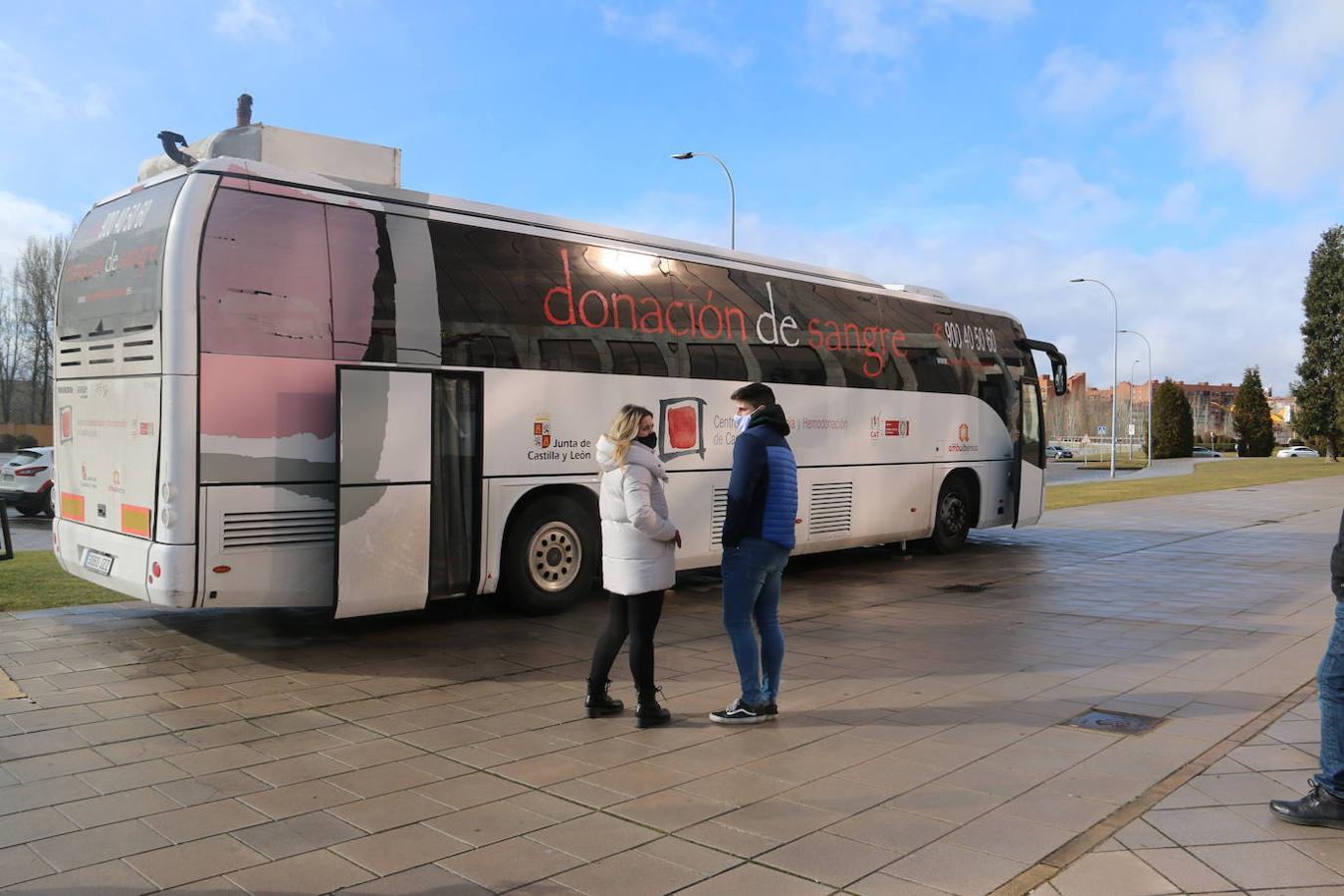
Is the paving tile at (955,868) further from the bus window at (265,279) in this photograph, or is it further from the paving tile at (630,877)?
the bus window at (265,279)

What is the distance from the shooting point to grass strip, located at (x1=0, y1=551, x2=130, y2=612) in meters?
9.98

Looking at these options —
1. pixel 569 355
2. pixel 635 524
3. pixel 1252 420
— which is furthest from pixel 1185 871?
pixel 1252 420

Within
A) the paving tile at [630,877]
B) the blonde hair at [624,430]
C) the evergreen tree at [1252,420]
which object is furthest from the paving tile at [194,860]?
the evergreen tree at [1252,420]

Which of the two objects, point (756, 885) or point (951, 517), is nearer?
point (756, 885)

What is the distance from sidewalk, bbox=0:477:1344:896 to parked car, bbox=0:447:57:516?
1265 cm

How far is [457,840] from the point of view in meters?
4.46

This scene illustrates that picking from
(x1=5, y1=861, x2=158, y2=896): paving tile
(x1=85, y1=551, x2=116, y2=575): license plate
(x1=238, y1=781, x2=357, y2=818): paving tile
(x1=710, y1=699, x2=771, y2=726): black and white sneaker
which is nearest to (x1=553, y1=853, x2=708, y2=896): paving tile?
(x1=238, y1=781, x2=357, y2=818): paving tile

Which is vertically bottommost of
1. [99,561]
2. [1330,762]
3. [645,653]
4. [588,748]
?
[588,748]

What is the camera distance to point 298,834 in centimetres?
451

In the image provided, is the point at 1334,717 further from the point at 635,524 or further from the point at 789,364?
the point at 789,364

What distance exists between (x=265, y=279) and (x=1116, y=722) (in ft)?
21.0

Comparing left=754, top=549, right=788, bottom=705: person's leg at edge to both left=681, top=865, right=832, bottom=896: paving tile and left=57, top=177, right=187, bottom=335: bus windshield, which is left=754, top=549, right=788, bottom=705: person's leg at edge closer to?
left=681, top=865, right=832, bottom=896: paving tile

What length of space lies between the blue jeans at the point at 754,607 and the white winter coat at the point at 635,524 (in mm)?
386

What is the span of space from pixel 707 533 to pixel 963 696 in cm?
465
